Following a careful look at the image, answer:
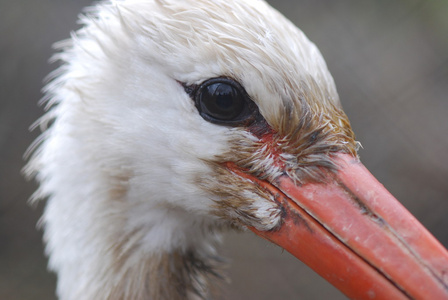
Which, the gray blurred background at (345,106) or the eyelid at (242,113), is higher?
the eyelid at (242,113)

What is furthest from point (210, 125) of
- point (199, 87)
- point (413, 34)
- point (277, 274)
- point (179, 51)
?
point (413, 34)

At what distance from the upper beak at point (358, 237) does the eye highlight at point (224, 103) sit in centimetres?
22

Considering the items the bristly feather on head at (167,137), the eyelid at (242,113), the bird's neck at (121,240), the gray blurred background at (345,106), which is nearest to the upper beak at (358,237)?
the bristly feather on head at (167,137)

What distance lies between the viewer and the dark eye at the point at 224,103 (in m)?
1.67

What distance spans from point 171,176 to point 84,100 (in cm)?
46

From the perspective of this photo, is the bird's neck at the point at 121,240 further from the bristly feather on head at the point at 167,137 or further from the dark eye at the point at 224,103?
the dark eye at the point at 224,103

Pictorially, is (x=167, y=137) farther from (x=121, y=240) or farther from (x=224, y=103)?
(x=121, y=240)

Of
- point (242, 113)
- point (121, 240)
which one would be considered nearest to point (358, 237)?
point (242, 113)

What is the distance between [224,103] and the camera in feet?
5.47

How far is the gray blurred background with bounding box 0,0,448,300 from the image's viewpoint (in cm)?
435

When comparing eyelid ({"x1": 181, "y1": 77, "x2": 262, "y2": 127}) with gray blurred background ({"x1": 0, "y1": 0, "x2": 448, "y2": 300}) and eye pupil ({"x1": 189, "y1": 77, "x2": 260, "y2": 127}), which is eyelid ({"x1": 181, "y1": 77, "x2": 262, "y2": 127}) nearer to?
eye pupil ({"x1": 189, "y1": 77, "x2": 260, "y2": 127})

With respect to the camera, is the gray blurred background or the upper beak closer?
the upper beak

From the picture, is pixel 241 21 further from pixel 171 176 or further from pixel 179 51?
pixel 171 176

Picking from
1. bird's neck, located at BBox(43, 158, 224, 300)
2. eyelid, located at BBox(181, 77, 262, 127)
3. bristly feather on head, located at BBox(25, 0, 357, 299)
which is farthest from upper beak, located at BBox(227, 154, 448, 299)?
bird's neck, located at BBox(43, 158, 224, 300)
